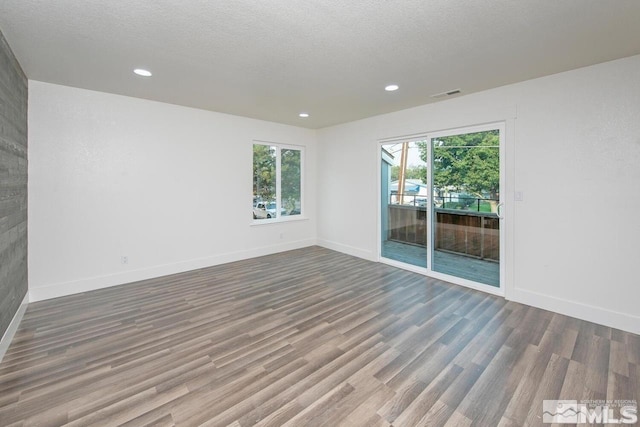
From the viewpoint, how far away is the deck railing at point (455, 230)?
12.5 ft

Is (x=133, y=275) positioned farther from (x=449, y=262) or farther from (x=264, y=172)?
(x=449, y=262)

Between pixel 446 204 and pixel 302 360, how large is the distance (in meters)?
3.07

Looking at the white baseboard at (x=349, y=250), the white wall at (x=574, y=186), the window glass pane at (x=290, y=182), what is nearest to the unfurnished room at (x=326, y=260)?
the white wall at (x=574, y=186)

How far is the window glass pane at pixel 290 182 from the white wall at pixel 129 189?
2.32 ft

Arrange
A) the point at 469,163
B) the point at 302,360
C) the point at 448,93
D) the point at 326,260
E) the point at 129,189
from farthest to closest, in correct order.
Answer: the point at 326,260
the point at 129,189
the point at 469,163
the point at 448,93
the point at 302,360

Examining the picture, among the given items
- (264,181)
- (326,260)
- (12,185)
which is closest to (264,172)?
(264,181)

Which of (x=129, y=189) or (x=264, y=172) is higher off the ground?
(x=264, y=172)

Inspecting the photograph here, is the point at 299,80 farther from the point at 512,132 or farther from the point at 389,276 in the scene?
the point at 389,276

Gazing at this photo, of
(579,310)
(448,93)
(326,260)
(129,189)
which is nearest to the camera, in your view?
(579,310)

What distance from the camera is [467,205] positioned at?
3.94 meters

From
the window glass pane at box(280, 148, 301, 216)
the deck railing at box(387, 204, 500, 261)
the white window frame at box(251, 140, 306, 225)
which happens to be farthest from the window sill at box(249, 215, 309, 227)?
the deck railing at box(387, 204, 500, 261)

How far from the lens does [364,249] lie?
535 centimetres

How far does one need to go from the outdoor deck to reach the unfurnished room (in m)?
0.03

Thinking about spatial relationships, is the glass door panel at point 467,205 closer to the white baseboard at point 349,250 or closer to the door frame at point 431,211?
the door frame at point 431,211
